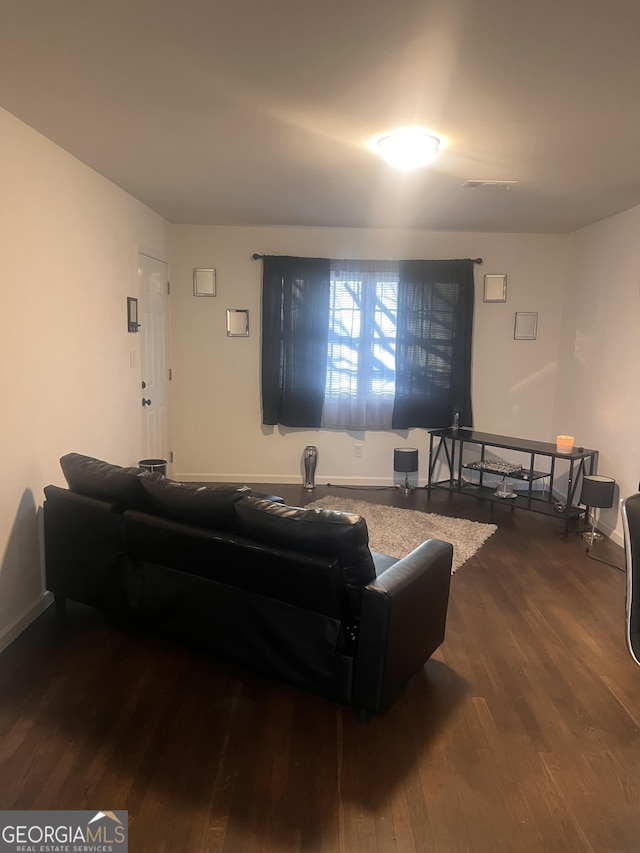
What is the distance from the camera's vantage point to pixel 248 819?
177cm

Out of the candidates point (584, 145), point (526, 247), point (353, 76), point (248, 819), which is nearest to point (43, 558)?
point (248, 819)

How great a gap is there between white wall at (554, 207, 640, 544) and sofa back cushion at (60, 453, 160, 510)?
343 cm

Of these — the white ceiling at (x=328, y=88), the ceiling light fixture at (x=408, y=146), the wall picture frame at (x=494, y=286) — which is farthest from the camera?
the wall picture frame at (x=494, y=286)

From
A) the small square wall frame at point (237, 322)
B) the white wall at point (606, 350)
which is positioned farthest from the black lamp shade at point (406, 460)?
the small square wall frame at point (237, 322)

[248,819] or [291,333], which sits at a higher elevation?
[291,333]

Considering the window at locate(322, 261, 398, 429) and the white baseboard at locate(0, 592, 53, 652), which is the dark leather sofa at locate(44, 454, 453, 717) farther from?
the window at locate(322, 261, 398, 429)

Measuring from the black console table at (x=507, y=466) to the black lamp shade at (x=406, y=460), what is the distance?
158 mm

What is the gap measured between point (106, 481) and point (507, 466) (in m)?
3.74

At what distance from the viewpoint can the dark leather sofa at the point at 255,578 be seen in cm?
214

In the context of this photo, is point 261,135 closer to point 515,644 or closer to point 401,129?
point 401,129

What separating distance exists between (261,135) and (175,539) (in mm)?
1971

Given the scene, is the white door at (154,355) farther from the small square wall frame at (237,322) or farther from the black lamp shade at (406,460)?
the black lamp shade at (406,460)

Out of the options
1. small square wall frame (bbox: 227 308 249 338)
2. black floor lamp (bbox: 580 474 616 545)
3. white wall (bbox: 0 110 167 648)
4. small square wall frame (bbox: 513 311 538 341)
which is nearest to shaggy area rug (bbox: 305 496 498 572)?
black floor lamp (bbox: 580 474 616 545)

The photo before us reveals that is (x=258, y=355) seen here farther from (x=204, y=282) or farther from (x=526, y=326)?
(x=526, y=326)
